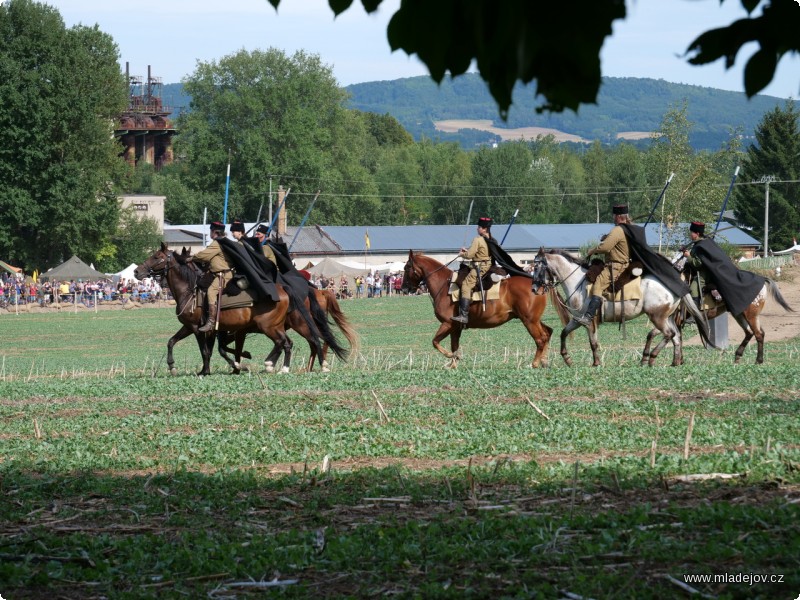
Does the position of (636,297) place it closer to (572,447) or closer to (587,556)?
(572,447)

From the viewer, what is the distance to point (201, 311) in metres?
21.9

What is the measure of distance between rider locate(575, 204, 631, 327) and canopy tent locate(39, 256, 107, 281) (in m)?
54.6

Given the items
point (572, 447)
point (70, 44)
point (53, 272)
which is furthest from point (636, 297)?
point (70, 44)

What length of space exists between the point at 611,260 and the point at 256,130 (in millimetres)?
88622

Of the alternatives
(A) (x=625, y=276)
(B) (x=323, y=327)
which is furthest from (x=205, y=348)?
(A) (x=625, y=276)

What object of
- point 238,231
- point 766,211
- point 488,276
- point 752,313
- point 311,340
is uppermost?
point 766,211

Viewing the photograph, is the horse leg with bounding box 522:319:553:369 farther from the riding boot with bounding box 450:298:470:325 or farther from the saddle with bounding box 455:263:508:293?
the riding boot with bounding box 450:298:470:325

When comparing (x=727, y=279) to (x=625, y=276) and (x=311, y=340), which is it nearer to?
(x=625, y=276)

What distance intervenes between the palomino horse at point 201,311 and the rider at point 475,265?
10.6 feet

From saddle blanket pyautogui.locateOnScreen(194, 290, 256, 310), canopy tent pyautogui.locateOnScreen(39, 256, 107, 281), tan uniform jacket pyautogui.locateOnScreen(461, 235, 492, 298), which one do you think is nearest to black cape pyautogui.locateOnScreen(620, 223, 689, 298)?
tan uniform jacket pyautogui.locateOnScreen(461, 235, 492, 298)

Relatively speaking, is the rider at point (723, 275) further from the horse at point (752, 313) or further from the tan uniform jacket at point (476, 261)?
the tan uniform jacket at point (476, 261)

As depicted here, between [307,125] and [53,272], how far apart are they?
133ft

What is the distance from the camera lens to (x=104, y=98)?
7656cm

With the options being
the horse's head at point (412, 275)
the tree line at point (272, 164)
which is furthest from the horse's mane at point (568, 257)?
the tree line at point (272, 164)
